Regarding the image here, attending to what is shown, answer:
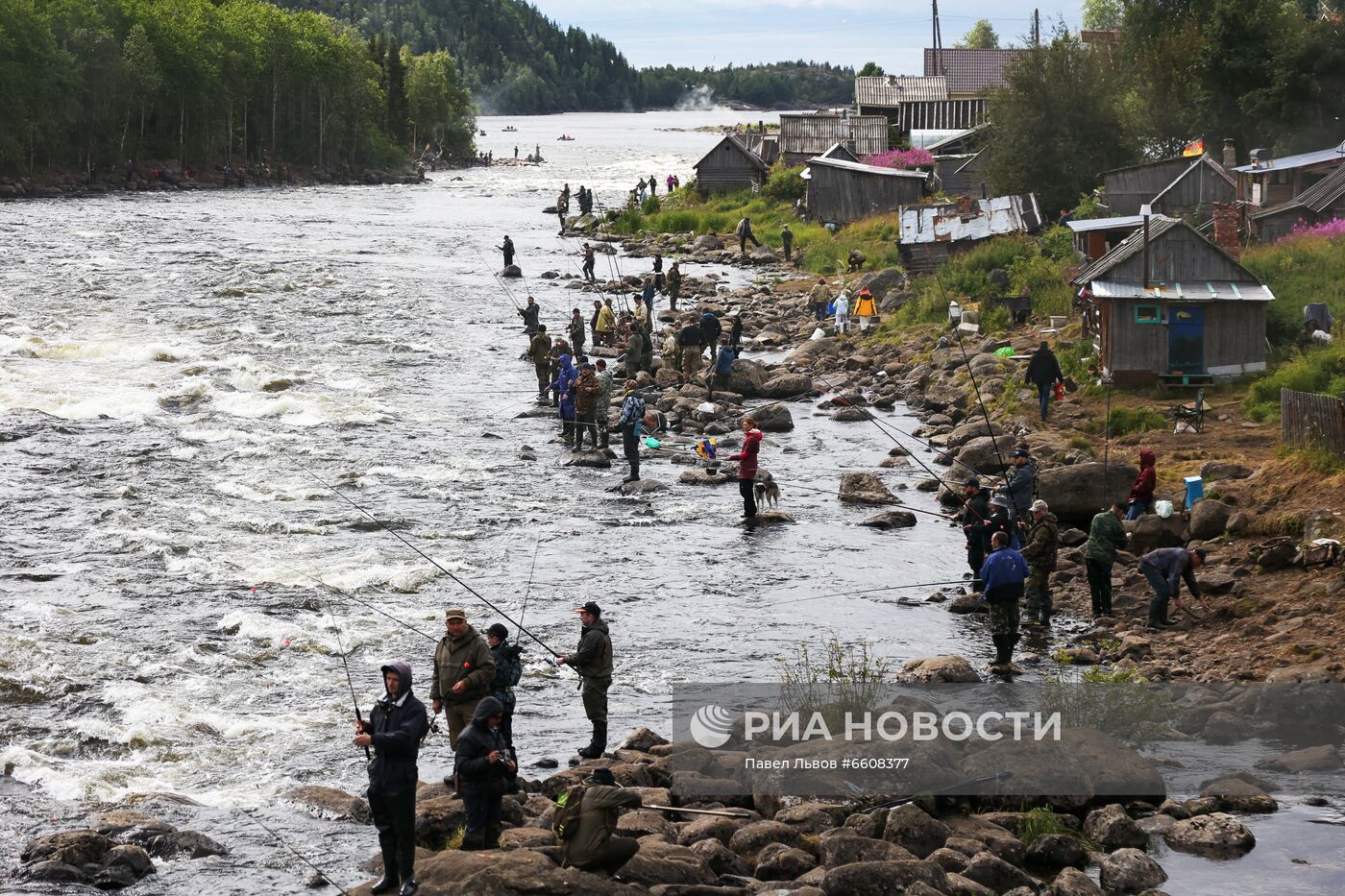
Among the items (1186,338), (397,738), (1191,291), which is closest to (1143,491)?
(1186,338)

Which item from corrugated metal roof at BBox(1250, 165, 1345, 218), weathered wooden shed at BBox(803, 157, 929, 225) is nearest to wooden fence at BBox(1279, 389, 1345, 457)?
corrugated metal roof at BBox(1250, 165, 1345, 218)

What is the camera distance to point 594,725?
14070mm

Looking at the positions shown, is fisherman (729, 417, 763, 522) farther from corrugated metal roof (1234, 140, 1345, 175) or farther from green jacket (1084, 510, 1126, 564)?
corrugated metal roof (1234, 140, 1345, 175)

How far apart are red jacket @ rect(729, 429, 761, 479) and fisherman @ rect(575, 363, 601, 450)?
16.3 feet

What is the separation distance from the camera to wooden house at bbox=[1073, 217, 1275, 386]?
2638 centimetres

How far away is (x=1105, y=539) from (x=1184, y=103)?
1524 inches

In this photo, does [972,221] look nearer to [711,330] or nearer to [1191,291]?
[711,330]

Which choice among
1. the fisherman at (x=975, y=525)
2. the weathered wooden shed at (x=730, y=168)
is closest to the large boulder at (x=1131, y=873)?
the fisherman at (x=975, y=525)

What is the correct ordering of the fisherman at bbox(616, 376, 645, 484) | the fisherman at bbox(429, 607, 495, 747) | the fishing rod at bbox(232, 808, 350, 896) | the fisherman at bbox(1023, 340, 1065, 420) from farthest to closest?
the fisherman at bbox(1023, 340, 1065, 420) → the fisherman at bbox(616, 376, 645, 484) → the fisherman at bbox(429, 607, 495, 747) → the fishing rod at bbox(232, 808, 350, 896)

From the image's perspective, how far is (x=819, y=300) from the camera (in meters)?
43.1

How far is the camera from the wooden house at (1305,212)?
35.4 metres

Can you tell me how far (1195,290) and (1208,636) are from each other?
1118 centimetres

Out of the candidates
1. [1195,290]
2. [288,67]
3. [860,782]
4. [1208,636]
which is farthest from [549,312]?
[288,67]

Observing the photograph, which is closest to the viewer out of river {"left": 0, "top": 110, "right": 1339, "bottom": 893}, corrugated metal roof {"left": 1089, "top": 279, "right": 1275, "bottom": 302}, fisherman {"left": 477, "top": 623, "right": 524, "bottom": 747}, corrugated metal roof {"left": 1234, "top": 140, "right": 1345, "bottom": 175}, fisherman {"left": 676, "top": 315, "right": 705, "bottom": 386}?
fisherman {"left": 477, "top": 623, "right": 524, "bottom": 747}
